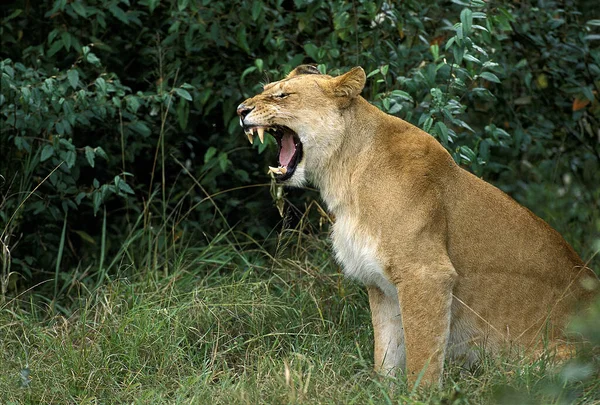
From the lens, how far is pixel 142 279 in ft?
17.4

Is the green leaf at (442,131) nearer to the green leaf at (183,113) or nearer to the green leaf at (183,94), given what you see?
the green leaf at (183,94)

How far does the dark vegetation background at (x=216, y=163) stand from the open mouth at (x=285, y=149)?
68 centimetres

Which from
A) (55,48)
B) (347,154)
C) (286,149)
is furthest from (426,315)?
(55,48)

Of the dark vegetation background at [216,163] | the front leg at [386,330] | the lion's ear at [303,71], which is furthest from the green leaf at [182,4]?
the front leg at [386,330]

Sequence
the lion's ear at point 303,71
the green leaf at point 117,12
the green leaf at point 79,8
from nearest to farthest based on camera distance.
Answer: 1. the lion's ear at point 303,71
2. the green leaf at point 79,8
3. the green leaf at point 117,12

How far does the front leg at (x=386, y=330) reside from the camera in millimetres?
4469

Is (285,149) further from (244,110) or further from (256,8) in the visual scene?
(256,8)

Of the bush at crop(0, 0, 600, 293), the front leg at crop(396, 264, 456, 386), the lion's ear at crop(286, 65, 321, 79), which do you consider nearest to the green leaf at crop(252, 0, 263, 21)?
the bush at crop(0, 0, 600, 293)

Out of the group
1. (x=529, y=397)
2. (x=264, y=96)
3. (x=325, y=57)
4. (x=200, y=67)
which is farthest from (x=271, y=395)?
(x=200, y=67)

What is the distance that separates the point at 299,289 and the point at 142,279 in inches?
32.8

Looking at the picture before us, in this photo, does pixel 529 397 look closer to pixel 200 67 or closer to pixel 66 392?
pixel 66 392

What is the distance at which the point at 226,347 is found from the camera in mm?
4758

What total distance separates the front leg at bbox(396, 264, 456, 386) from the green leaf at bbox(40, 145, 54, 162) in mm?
2230

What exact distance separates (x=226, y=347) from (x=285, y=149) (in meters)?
1.01
